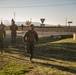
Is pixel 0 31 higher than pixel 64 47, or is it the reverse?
pixel 0 31

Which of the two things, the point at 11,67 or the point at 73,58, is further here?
the point at 73,58

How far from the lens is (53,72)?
11.6 m

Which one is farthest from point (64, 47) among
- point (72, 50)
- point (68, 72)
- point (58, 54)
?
point (68, 72)

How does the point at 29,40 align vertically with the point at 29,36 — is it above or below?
below

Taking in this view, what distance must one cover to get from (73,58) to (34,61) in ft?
7.92

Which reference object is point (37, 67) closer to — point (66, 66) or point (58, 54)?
point (66, 66)

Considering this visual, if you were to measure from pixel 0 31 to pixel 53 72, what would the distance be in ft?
26.7

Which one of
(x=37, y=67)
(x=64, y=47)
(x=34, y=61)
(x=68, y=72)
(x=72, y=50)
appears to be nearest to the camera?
(x=68, y=72)

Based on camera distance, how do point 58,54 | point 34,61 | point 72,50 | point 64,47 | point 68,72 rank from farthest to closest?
point 64,47 → point 72,50 → point 58,54 → point 34,61 → point 68,72

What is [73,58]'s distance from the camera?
15.5 m

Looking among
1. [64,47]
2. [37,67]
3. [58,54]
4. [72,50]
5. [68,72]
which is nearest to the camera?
[68,72]

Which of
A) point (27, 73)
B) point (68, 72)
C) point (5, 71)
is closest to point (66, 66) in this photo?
point (68, 72)

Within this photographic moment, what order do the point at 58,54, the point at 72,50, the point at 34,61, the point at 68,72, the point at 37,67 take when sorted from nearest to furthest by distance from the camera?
the point at 68,72 → the point at 37,67 → the point at 34,61 → the point at 58,54 → the point at 72,50

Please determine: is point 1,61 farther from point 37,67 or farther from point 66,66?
point 66,66
